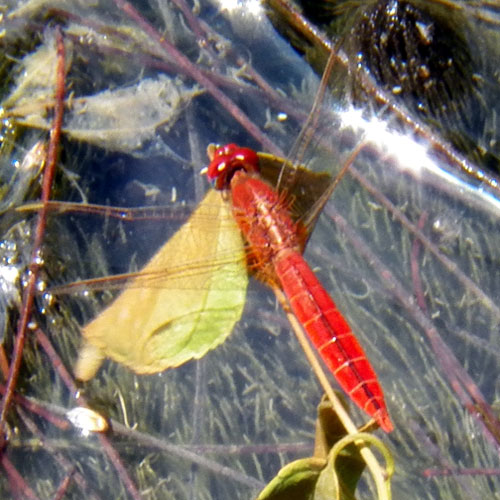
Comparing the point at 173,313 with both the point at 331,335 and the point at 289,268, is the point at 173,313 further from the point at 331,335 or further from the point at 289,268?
the point at 331,335

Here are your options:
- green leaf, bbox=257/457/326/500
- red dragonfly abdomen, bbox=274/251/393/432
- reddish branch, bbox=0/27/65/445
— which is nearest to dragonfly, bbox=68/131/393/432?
red dragonfly abdomen, bbox=274/251/393/432

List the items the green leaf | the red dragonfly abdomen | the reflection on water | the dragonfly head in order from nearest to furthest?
the green leaf, the red dragonfly abdomen, the reflection on water, the dragonfly head

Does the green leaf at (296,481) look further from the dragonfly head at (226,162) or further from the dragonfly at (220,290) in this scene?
the dragonfly head at (226,162)

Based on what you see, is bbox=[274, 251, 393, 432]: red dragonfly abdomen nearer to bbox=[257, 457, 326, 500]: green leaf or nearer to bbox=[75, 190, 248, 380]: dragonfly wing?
bbox=[75, 190, 248, 380]: dragonfly wing

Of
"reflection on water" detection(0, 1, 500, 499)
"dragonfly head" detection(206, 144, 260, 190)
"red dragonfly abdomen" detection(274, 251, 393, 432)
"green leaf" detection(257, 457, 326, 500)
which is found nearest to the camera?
"green leaf" detection(257, 457, 326, 500)

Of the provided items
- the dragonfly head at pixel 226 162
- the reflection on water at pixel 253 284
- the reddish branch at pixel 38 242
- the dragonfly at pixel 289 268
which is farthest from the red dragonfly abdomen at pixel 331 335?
the reddish branch at pixel 38 242

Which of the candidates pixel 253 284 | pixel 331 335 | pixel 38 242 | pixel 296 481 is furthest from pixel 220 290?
pixel 296 481
